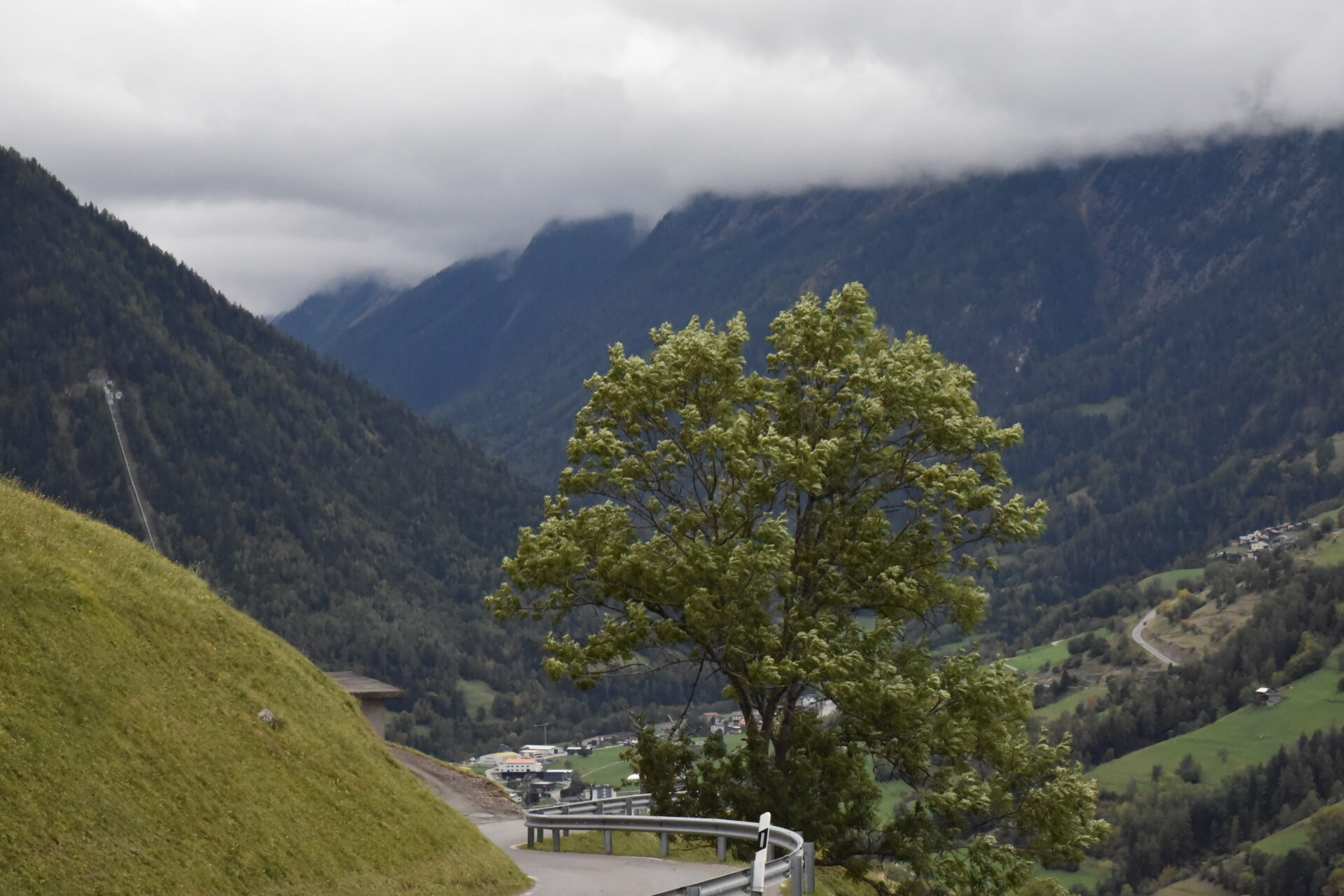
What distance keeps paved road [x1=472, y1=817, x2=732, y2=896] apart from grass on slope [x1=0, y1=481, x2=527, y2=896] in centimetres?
154

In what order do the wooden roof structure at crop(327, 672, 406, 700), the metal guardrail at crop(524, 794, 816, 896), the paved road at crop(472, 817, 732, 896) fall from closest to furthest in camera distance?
the metal guardrail at crop(524, 794, 816, 896) → the paved road at crop(472, 817, 732, 896) → the wooden roof structure at crop(327, 672, 406, 700)

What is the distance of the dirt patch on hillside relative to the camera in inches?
2347

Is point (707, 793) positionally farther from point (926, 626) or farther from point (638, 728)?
point (926, 626)

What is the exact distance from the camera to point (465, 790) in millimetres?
63906

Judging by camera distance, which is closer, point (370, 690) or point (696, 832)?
point (696, 832)

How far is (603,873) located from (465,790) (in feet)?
108

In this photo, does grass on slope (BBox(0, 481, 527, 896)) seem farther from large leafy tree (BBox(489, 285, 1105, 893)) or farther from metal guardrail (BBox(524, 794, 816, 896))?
large leafy tree (BBox(489, 285, 1105, 893))

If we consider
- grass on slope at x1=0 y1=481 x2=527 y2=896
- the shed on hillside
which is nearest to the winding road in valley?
grass on slope at x1=0 y1=481 x2=527 y2=896

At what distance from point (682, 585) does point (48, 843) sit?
70.7ft

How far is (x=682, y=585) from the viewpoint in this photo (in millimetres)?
38344

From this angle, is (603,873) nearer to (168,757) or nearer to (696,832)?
(696,832)

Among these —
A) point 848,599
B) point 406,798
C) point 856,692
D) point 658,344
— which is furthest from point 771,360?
point 406,798

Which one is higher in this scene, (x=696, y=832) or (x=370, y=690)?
(x=370, y=690)

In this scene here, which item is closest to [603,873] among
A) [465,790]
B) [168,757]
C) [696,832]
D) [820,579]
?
[696,832]
